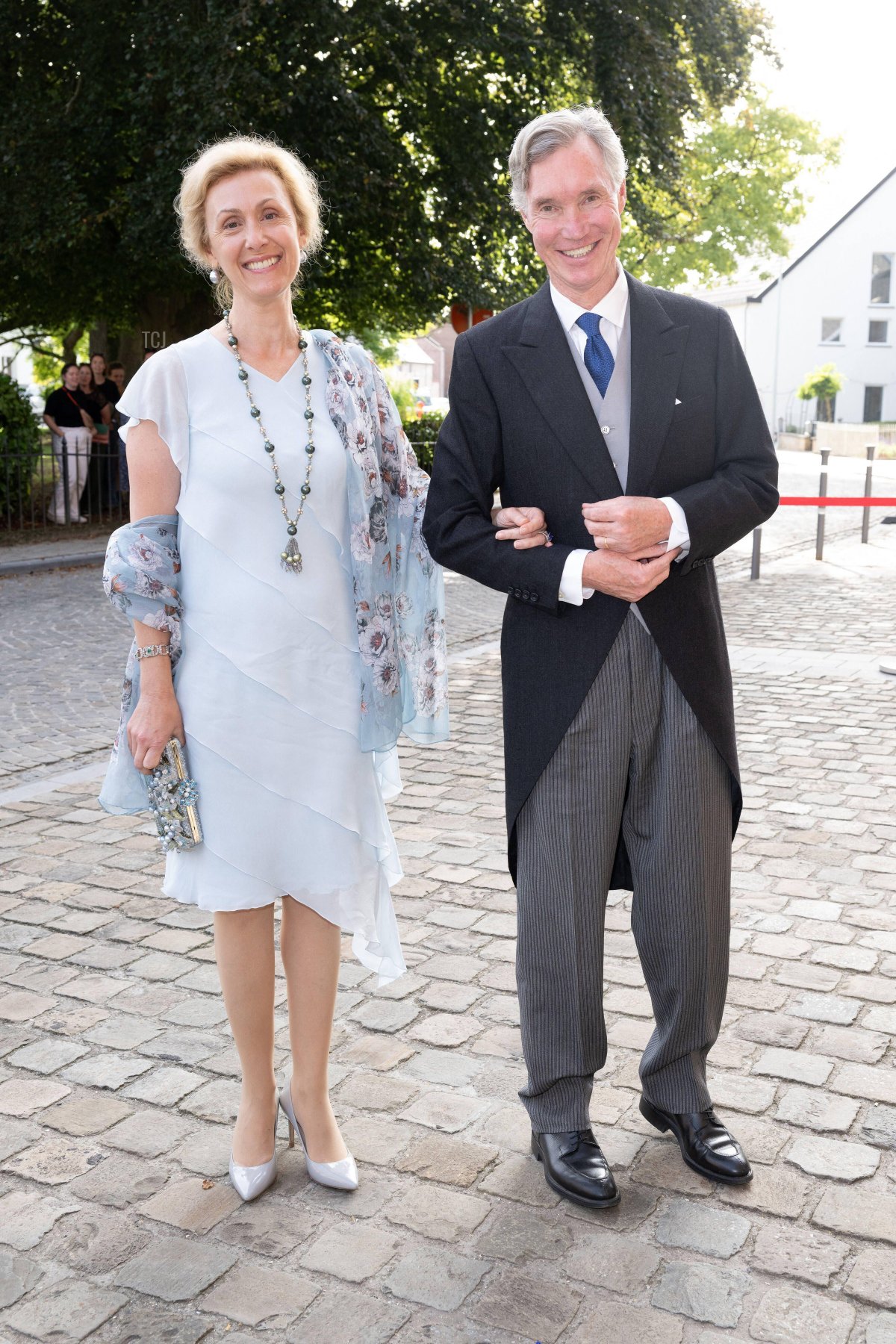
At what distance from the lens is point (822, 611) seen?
11.3 m

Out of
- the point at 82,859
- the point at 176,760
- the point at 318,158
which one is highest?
the point at 318,158

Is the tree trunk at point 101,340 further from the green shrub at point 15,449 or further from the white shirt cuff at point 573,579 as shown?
the white shirt cuff at point 573,579

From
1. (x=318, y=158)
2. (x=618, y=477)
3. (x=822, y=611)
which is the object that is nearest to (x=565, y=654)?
(x=618, y=477)

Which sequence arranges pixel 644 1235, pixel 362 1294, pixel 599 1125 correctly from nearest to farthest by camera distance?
1. pixel 362 1294
2. pixel 644 1235
3. pixel 599 1125

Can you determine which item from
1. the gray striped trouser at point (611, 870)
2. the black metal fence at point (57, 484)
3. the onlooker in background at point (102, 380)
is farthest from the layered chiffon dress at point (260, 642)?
the onlooker in background at point (102, 380)

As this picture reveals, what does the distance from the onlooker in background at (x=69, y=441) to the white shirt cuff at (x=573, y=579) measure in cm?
1499

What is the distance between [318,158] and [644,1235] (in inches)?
549


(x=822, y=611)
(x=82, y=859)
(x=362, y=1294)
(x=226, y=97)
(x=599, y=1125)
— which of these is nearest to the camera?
(x=362, y=1294)

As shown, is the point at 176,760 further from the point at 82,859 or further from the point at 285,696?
the point at 82,859

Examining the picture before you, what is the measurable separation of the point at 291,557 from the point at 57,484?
1522cm

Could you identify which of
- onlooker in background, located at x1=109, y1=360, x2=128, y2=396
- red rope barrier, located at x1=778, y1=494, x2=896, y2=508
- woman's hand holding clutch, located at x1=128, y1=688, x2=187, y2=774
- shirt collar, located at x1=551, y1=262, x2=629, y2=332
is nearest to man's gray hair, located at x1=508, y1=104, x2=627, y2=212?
shirt collar, located at x1=551, y1=262, x2=629, y2=332

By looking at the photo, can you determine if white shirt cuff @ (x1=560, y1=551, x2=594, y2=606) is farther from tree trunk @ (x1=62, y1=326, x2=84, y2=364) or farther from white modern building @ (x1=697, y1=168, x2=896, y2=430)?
white modern building @ (x1=697, y1=168, x2=896, y2=430)

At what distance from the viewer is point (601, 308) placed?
2793 mm

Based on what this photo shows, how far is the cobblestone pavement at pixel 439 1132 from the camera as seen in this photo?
2525mm
